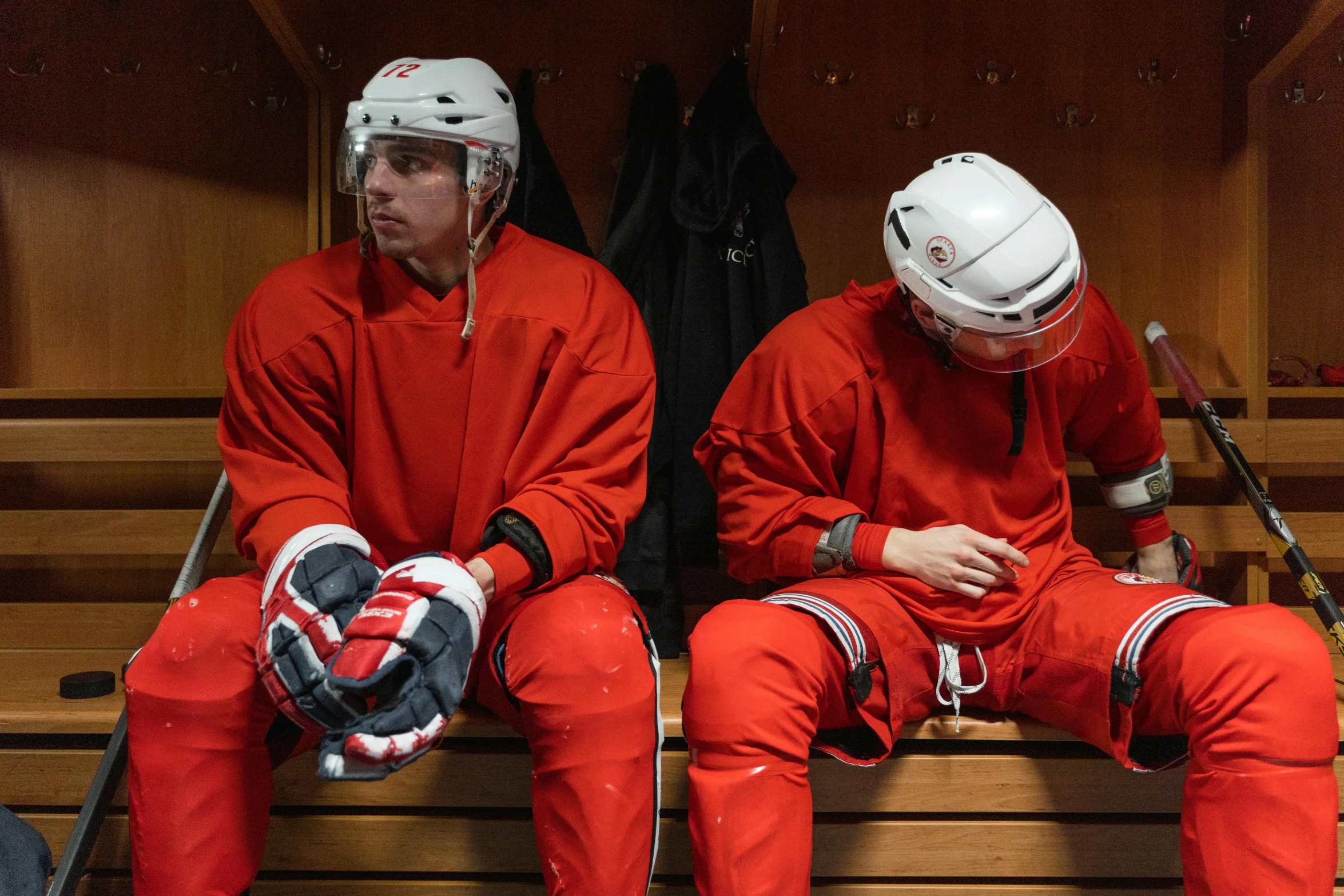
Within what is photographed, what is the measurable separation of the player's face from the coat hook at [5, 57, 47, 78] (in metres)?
1.21

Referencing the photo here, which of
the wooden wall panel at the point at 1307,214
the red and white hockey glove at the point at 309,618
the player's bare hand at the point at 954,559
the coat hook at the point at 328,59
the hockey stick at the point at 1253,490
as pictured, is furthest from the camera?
the wooden wall panel at the point at 1307,214

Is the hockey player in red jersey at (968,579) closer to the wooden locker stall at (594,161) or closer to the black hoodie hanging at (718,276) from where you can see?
the black hoodie hanging at (718,276)

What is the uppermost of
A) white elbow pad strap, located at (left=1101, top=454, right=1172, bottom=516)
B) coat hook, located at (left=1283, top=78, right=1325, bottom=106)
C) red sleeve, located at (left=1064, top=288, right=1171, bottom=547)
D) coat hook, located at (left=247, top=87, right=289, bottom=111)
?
coat hook, located at (left=1283, top=78, right=1325, bottom=106)

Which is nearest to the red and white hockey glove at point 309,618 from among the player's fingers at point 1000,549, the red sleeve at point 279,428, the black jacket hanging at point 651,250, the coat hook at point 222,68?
the red sleeve at point 279,428

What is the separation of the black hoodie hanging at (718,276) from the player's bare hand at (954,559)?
20.5 inches

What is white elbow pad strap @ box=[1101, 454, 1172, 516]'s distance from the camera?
168 centimetres

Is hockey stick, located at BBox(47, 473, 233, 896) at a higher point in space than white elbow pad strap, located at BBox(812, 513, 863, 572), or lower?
lower

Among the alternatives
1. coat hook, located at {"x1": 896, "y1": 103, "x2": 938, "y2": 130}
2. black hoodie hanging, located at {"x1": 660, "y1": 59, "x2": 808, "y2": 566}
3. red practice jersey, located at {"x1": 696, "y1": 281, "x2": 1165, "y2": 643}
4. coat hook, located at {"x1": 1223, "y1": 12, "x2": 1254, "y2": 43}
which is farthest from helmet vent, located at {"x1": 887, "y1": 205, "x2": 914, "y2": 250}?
coat hook, located at {"x1": 1223, "y1": 12, "x2": 1254, "y2": 43}

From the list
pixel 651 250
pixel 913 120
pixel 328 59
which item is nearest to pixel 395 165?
pixel 651 250

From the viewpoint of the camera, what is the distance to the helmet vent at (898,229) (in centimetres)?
144

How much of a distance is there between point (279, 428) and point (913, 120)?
4.71ft

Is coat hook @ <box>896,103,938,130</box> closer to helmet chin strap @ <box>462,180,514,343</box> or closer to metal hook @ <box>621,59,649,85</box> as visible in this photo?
metal hook @ <box>621,59,649,85</box>

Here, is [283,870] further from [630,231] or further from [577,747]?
[630,231]

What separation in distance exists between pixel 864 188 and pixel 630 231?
0.57 m
